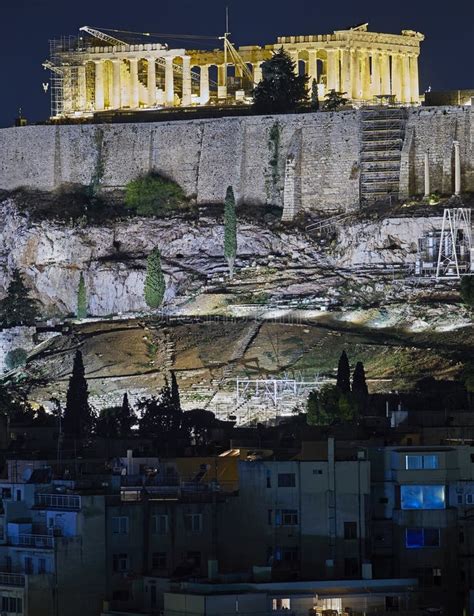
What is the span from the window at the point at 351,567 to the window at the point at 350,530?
0.45 meters

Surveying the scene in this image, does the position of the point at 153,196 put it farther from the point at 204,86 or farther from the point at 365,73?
the point at 365,73

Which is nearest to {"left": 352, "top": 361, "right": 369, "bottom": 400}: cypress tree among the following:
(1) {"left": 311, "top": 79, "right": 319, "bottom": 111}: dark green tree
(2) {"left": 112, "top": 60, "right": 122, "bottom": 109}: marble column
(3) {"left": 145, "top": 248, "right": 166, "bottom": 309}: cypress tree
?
(3) {"left": 145, "top": 248, "right": 166, "bottom": 309}: cypress tree

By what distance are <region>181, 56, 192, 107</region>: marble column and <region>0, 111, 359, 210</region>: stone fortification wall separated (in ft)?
15.0

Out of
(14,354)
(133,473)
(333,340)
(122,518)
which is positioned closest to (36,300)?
(14,354)

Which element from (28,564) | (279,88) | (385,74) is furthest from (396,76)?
(28,564)

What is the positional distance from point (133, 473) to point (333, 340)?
37.7 m

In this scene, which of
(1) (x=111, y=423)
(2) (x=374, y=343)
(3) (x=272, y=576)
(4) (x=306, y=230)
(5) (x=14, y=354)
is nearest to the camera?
(3) (x=272, y=576)

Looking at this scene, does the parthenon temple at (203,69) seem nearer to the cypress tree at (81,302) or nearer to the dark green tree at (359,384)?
the cypress tree at (81,302)

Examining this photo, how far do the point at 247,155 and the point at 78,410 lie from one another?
3251cm

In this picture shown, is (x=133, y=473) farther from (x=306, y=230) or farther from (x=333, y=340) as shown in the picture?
(x=306, y=230)

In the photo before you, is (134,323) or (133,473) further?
(134,323)

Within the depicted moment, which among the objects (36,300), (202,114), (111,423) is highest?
(202,114)

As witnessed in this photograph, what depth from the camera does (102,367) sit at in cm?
9162

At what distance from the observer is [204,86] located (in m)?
116
